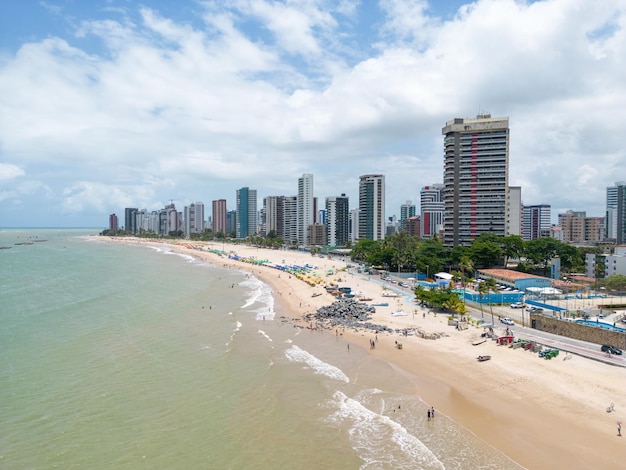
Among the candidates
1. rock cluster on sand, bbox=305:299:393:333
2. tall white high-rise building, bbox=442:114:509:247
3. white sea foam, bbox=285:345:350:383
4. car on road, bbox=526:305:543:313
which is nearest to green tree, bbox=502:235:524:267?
tall white high-rise building, bbox=442:114:509:247

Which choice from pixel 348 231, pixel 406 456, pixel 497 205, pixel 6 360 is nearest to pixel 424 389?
pixel 406 456

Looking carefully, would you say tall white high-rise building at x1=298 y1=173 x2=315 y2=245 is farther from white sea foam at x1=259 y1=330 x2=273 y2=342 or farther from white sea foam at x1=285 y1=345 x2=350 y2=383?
white sea foam at x1=285 y1=345 x2=350 y2=383

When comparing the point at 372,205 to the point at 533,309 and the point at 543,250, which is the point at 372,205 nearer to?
the point at 543,250

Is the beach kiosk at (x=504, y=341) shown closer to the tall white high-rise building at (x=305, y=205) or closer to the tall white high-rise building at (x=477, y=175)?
the tall white high-rise building at (x=477, y=175)

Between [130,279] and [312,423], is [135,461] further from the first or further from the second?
[130,279]

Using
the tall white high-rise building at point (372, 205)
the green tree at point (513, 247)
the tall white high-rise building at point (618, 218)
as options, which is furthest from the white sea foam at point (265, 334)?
the tall white high-rise building at point (618, 218)

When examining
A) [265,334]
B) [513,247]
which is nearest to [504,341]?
[265,334]
